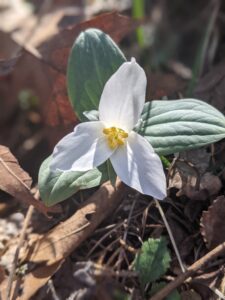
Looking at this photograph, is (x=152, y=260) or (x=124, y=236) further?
(x=124, y=236)

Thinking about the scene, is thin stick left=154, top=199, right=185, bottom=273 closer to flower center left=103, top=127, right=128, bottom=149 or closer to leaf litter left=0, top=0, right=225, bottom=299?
leaf litter left=0, top=0, right=225, bottom=299

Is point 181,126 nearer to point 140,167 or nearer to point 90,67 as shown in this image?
point 140,167

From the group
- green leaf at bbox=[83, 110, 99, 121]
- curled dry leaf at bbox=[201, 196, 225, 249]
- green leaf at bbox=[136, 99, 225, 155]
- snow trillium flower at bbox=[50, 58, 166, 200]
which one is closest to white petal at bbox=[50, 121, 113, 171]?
snow trillium flower at bbox=[50, 58, 166, 200]

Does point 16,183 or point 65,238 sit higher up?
point 16,183

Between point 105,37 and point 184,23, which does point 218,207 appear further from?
point 184,23

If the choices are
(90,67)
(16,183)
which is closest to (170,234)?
(16,183)

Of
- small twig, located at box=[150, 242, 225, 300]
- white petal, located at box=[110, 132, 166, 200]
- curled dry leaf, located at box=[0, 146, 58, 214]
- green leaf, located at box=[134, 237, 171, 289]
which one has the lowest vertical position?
small twig, located at box=[150, 242, 225, 300]

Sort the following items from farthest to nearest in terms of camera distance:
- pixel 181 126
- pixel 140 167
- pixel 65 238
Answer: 1. pixel 65 238
2. pixel 181 126
3. pixel 140 167
